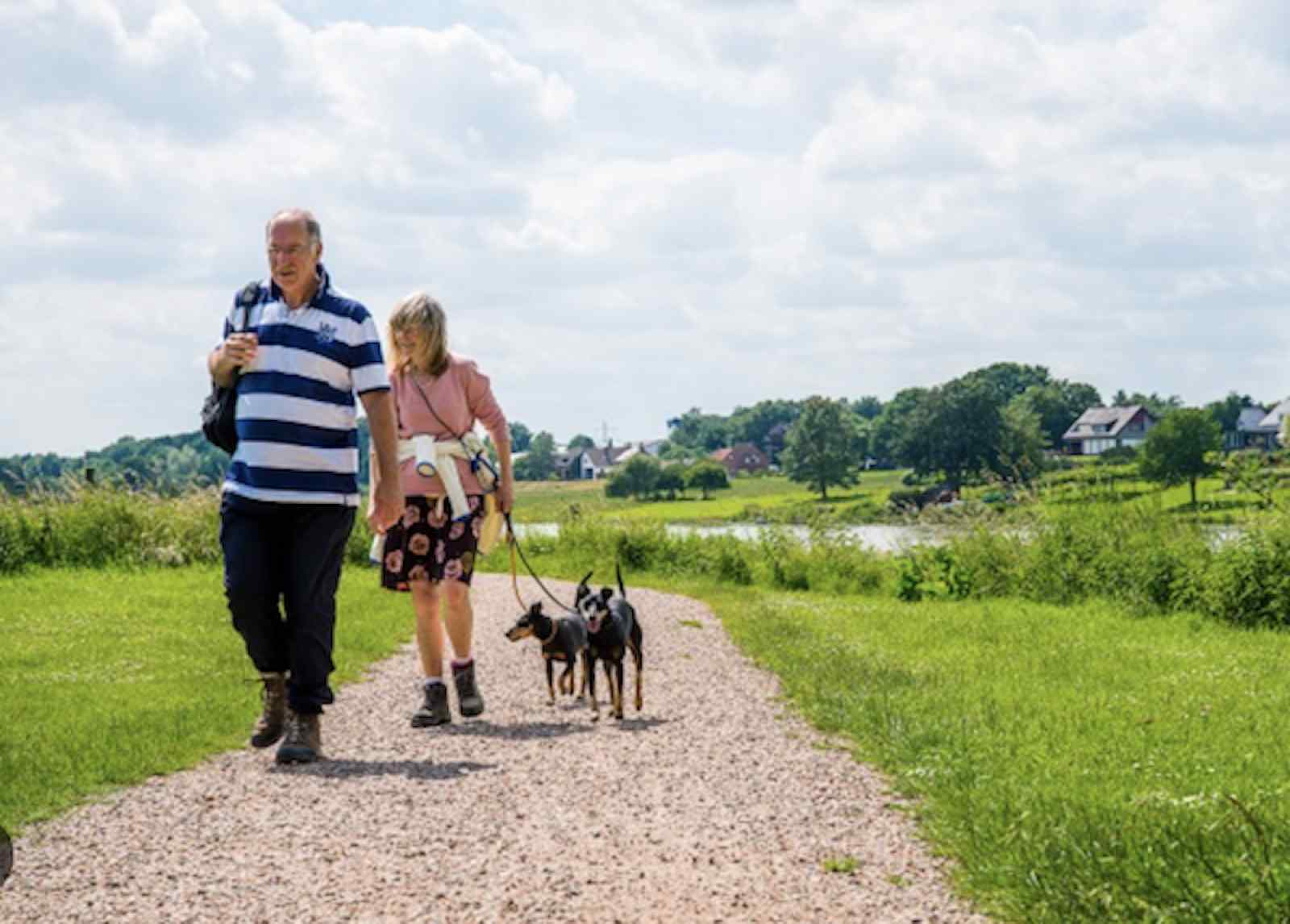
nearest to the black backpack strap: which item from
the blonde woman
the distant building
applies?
the blonde woman

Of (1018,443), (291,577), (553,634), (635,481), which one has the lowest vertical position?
(553,634)

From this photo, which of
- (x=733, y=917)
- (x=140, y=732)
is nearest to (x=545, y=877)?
(x=733, y=917)

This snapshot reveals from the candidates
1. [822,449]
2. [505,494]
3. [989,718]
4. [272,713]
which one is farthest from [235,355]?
[822,449]

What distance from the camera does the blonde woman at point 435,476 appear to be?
24.1 ft

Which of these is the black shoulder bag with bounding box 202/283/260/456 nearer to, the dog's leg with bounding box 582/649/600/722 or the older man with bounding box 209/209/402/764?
the older man with bounding box 209/209/402/764

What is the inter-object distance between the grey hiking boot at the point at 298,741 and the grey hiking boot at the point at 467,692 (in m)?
1.40

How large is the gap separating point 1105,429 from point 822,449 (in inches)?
1677

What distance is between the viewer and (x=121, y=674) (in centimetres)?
993

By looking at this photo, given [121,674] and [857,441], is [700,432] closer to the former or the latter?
[857,441]

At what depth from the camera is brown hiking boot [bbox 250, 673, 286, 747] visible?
6.66 m

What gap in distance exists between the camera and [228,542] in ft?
20.7

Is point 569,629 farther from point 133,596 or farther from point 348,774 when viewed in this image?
point 133,596

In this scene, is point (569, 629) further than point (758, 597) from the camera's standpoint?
No

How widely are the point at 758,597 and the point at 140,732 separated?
435 inches
